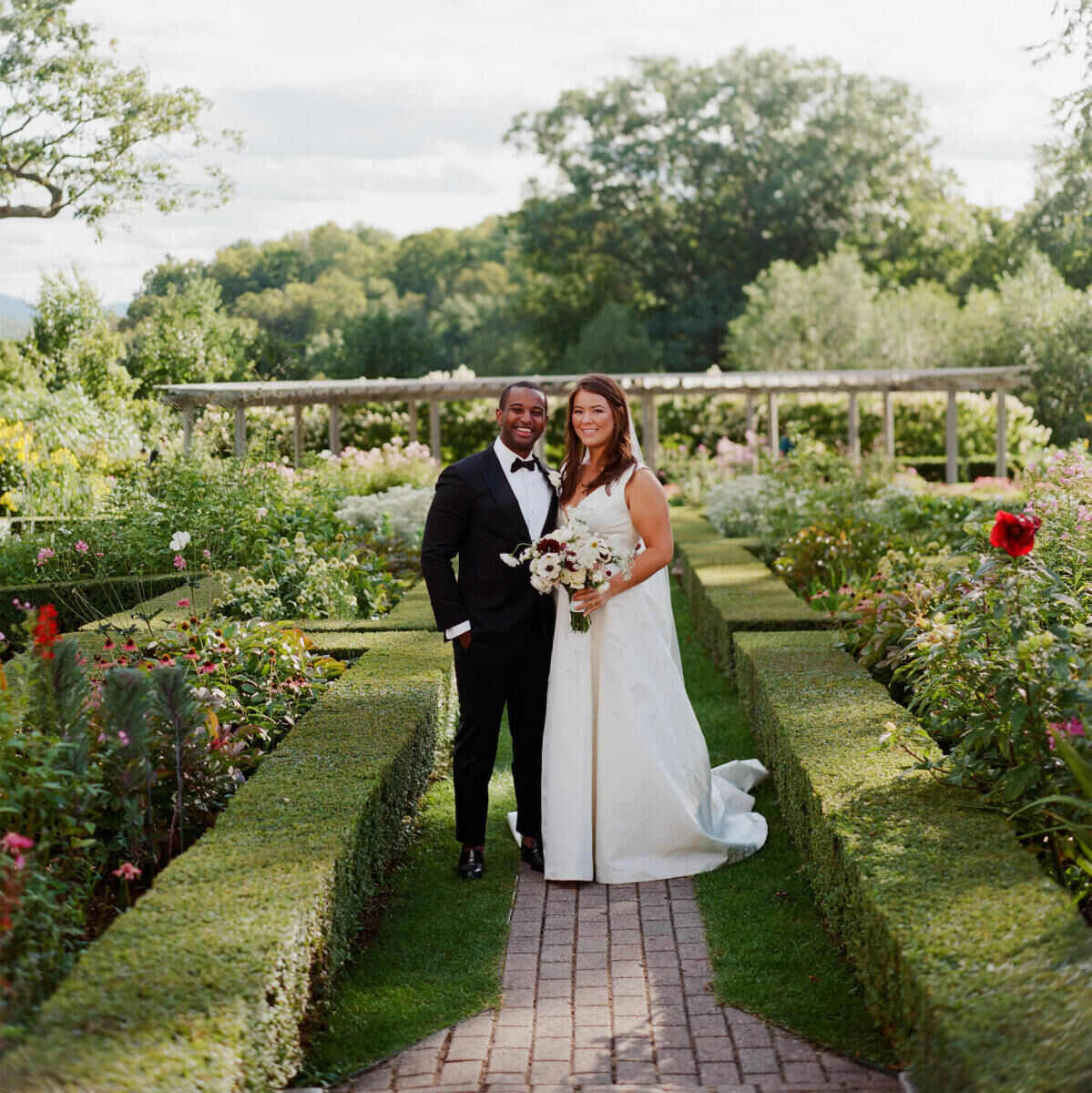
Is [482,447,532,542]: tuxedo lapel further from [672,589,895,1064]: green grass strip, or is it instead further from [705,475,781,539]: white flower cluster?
[705,475,781,539]: white flower cluster

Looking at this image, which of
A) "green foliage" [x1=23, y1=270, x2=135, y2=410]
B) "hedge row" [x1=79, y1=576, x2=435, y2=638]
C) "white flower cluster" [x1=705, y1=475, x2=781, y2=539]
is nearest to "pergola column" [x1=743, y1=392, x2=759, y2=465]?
"white flower cluster" [x1=705, y1=475, x2=781, y2=539]

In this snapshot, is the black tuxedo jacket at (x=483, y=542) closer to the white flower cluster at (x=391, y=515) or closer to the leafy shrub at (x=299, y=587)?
the leafy shrub at (x=299, y=587)

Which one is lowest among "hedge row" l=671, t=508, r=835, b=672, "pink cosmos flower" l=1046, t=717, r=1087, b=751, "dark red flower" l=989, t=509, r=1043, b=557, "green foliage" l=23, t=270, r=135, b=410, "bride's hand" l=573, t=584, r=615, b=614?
"hedge row" l=671, t=508, r=835, b=672

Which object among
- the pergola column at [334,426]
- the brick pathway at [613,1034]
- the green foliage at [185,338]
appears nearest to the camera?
the brick pathway at [613,1034]

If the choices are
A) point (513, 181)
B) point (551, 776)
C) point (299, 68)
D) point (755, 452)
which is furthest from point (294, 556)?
point (513, 181)

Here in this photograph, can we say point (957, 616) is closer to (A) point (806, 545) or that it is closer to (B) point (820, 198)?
(A) point (806, 545)

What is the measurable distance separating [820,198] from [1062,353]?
46.8 ft

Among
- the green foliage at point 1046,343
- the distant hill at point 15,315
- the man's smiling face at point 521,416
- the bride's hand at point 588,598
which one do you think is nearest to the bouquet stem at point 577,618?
the bride's hand at point 588,598

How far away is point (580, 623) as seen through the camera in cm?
415

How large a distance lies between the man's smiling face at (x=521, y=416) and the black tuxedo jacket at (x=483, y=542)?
13 centimetres

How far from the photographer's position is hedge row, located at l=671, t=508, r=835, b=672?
6.61m

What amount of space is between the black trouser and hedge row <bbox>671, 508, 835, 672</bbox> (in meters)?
2.58

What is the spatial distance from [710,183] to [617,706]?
38.7 m

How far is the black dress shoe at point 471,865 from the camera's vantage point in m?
4.30
